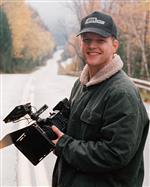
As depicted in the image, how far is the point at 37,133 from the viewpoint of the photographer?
2549mm

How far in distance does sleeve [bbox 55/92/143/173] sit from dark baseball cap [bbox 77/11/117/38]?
38cm

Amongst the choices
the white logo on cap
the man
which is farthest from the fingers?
the white logo on cap

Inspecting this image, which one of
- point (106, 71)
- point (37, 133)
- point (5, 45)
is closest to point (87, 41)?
point (106, 71)

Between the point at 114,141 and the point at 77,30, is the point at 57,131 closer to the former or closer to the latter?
the point at 114,141

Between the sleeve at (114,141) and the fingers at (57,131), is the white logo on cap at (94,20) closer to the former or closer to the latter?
the sleeve at (114,141)

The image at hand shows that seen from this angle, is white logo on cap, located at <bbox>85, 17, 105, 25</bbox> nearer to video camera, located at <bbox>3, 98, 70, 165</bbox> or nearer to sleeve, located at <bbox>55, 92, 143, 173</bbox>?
sleeve, located at <bbox>55, 92, 143, 173</bbox>

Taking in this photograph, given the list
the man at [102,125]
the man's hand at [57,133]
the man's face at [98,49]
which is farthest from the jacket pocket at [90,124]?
the man's face at [98,49]

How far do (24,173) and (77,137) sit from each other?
10.9 feet

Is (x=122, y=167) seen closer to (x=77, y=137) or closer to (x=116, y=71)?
(x=77, y=137)

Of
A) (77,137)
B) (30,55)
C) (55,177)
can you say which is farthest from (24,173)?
(30,55)

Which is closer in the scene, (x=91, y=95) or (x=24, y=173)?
(x=91, y=95)

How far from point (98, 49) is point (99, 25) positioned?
0.14 metres

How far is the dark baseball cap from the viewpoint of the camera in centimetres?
251

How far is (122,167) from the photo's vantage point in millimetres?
2422
